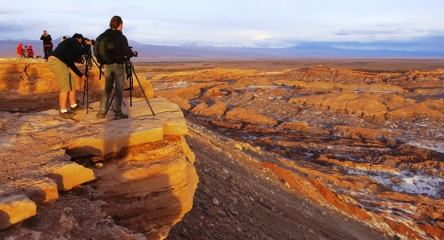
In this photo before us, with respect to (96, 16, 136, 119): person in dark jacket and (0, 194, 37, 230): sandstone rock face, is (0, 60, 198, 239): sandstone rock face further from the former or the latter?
(96, 16, 136, 119): person in dark jacket

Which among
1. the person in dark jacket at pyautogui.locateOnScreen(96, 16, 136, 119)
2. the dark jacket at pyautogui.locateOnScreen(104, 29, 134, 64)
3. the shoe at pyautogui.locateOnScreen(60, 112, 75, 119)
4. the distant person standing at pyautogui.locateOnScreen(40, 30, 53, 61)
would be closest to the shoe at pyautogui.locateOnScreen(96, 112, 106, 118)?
the person in dark jacket at pyautogui.locateOnScreen(96, 16, 136, 119)

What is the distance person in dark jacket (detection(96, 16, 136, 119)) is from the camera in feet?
18.1

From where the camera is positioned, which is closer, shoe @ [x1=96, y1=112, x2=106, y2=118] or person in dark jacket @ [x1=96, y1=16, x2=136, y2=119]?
person in dark jacket @ [x1=96, y1=16, x2=136, y2=119]

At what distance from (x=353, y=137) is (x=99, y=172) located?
2652cm

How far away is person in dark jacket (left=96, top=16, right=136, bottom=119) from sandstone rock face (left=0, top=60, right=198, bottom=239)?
223 mm

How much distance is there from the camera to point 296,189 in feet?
44.3

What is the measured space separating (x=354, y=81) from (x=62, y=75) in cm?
4878

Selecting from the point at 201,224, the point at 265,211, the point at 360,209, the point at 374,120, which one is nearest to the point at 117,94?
the point at 201,224

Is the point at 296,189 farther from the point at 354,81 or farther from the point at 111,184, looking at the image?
the point at 354,81

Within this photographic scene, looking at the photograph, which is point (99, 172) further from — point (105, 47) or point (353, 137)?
point (353, 137)

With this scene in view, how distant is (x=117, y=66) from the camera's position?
5781 millimetres

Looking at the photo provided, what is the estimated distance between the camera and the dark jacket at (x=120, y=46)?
5.50 meters

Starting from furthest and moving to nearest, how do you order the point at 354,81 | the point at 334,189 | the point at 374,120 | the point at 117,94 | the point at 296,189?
1. the point at 354,81
2. the point at 374,120
3. the point at 334,189
4. the point at 296,189
5. the point at 117,94

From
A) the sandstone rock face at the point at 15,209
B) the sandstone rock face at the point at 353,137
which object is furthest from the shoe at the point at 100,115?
the sandstone rock face at the point at 353,137
